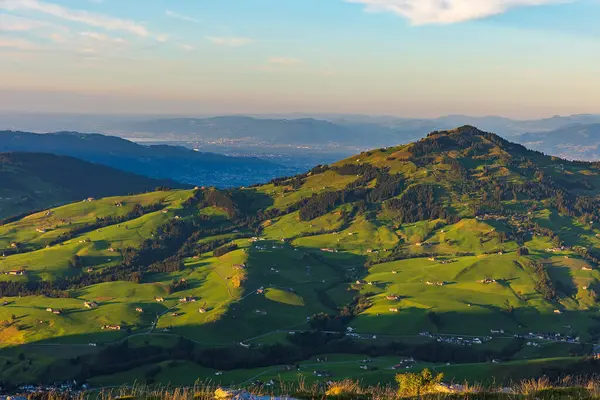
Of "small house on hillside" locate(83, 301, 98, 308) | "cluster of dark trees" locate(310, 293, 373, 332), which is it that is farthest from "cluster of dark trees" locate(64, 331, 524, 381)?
"small house on hillside" locate(83, 301, 98, 308)

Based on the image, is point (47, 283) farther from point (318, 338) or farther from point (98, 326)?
point (318, 338)

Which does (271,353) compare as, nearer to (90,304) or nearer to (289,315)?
(289,315)

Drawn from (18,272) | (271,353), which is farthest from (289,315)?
(18,272)

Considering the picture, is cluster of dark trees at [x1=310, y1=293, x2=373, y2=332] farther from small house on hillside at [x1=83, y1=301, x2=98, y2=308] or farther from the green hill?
small house on hillside at [x1=83, y1=301, x2=98, y2=308]

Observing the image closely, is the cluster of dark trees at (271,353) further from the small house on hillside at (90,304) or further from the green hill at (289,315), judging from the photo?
the small house on hillside at (90,304)

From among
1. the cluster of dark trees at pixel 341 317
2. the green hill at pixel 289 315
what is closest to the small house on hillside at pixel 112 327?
the green hill at pixel 289 315

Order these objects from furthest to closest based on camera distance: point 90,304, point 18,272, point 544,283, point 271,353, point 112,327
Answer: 1. point 18,272
2. point 544,283
3. point 90,304
4. point 112,327
5. point 271,353

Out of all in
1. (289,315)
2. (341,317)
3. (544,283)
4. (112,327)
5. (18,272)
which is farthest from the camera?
(18,272)

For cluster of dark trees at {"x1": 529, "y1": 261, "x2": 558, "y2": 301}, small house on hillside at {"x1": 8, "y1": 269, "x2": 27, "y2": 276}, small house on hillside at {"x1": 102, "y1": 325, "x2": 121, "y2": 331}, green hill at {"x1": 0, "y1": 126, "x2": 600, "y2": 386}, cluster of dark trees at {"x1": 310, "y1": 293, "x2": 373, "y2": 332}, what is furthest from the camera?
small house on hillside at {"x1": 8, "y1": 269, "x2": 27, "y2": 276}

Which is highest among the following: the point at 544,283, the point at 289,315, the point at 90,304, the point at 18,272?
the point at 544,283

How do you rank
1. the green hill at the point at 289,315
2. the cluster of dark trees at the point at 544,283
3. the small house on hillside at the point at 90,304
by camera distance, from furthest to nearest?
the cluster of dark trees at the point at 544,283 < the small house on hillside at the point at 90,304 < the green hill at the point at 289,315

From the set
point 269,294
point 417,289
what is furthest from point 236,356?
point 417,289

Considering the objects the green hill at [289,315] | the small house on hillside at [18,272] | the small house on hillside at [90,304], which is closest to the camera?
the green hill at [289,315]
